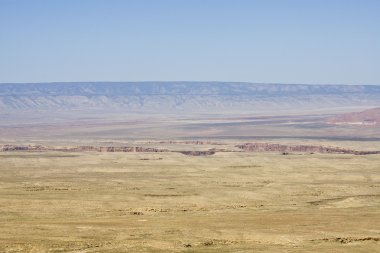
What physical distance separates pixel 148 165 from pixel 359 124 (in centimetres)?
10624

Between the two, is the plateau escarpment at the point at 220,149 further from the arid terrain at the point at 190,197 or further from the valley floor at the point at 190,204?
the valley floor at the point at 190,204

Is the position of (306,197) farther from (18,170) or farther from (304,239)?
(18,170)

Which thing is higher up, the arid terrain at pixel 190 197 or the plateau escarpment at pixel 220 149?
the arid terrain at pixel 190 197

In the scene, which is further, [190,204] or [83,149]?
[83,149]

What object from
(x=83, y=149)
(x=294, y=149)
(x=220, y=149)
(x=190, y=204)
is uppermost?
(x=190, y=204)

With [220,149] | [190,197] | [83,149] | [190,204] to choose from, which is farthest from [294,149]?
[190,204]

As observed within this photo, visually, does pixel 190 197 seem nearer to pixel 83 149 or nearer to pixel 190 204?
pixel 190 204

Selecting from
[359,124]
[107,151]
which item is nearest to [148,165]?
[107,151]

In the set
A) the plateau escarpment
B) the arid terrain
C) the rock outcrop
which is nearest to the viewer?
the arid terrain

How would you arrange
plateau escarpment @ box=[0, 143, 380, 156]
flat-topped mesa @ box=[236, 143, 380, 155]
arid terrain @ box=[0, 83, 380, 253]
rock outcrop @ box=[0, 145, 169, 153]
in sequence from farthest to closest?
rock outcrop @ box=[0, 145, 169, 153], plateau escarpment @ box=[0, 143, 380, 156], flat-topped mesa @ box=[236, 143, 380, 155], arid terrain @ box=[0, 83, 380, 253]

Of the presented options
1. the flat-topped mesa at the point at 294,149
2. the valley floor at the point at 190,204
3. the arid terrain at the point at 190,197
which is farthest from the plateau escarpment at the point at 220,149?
the valley floor at the point at 190,204

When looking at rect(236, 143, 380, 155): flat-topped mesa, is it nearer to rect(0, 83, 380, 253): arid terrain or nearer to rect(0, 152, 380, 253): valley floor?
rect(0, 83, 380, 253): arid terrain

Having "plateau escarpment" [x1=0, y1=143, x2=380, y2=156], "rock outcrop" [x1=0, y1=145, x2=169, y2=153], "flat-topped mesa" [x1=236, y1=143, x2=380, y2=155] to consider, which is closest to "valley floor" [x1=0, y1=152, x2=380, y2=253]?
"plateau escarpment" [x1=0, y1=143, x2=380, y2=156]

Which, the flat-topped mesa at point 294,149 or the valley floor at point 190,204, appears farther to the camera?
the flat-topped mesa at point 294,149
